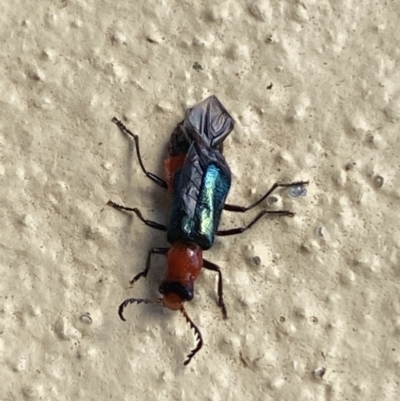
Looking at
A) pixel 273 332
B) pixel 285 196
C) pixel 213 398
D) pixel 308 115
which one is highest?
pixel 308 115

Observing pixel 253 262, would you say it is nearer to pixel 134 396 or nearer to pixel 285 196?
pixel 285 196

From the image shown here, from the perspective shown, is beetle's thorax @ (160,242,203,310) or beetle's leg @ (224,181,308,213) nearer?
beetle's thorax @ (160,242,203,310)

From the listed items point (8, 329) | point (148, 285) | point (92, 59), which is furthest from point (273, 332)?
point (92, 59)

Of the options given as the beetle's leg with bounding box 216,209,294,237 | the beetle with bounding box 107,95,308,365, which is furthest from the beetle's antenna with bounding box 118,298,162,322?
the beetle's leg with bounding box 216,209,294,237

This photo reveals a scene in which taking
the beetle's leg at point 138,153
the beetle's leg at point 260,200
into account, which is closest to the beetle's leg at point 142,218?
the beetle's leg at point 138,153

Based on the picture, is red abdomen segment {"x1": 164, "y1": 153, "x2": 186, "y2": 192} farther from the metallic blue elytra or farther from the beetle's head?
the beetle's head

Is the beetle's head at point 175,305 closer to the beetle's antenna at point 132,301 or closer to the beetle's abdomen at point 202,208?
the beetle's antenna at point 132,301
